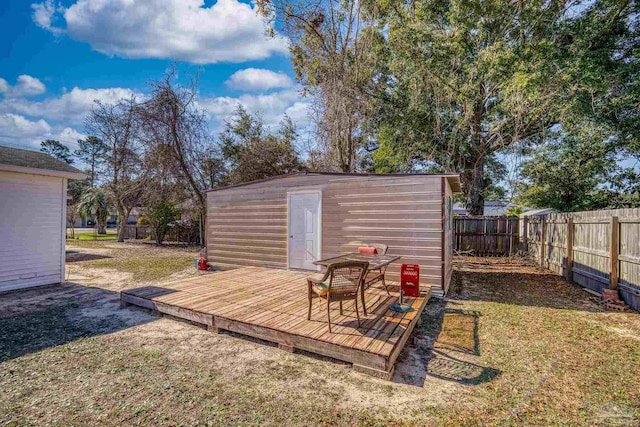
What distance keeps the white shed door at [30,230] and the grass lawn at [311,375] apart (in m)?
2.19

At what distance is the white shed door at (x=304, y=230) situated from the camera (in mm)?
7298

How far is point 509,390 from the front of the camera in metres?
2.73

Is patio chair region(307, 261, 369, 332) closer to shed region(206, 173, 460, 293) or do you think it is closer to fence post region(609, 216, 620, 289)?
shed region(206, 173, 460, 293)

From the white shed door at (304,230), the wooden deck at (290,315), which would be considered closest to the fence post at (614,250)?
the wooden deck at (290,315)

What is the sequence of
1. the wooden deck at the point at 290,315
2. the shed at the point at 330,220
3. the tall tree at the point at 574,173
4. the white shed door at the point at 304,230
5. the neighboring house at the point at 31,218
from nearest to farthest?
the wooden deck at the point at 290,315 < the shed at the point at 330,220 < the neighboring house at the point at 31,218 < the white shed door at the point at 304,230 < the tall tree at the point at 574,173

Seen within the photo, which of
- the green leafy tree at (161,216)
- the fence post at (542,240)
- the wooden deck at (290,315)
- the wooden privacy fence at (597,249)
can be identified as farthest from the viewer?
the green leafy tree at (161,216)

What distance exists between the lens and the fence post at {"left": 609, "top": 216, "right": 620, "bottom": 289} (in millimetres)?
5496

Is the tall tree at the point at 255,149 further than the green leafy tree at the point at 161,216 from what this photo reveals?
No

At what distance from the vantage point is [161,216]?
16.5 m

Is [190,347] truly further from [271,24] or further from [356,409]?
[271,24]

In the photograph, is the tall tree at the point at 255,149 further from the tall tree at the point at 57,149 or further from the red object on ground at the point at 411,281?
the tall tree at the point at 57,149

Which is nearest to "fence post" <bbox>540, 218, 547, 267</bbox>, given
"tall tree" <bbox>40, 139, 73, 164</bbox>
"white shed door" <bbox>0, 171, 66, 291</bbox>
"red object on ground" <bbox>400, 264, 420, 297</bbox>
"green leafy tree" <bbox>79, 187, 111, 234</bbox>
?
"red object on ground" <bbox>400, 264, 420, 297</bbox>

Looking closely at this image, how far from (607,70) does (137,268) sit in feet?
49.9

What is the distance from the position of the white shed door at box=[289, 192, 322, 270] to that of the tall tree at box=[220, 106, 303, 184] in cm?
751
